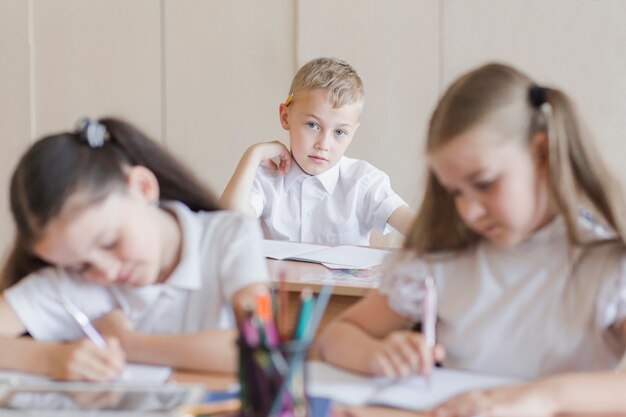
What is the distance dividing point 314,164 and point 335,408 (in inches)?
64.9

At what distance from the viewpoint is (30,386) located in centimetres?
113

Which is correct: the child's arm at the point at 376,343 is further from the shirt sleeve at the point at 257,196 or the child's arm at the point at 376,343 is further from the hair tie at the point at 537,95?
the shirt sleeve at the point at 257,196

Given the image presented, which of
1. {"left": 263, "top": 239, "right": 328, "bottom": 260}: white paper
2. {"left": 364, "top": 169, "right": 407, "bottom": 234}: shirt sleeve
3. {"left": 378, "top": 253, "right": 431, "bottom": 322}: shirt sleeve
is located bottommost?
{"left": 263, "top": 239, "right": 328, "bottom": 260}: white paper

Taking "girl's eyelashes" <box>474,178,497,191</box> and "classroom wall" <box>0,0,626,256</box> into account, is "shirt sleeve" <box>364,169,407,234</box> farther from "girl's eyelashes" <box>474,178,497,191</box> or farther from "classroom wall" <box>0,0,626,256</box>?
"girl's eyelashes" <box>474,178,497,191</box>

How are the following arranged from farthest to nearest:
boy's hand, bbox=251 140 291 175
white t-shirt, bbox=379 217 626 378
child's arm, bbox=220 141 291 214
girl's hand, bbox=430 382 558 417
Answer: boy's hand, bbox=251 140 291 175 < child's arm, bbox=220 141 291 214 < white t-shirt, bbox=379 217 626 378 < girl's hand, bbox=430 382 558 417

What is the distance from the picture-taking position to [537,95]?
122cm

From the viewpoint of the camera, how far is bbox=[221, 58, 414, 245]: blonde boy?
2619 millimetres

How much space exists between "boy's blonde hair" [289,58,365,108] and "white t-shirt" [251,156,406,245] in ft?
0.81

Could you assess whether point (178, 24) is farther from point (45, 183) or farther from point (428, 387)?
point (428, 387)

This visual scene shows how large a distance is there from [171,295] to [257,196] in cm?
134

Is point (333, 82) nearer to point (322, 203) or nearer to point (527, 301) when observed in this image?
point (322, 203)

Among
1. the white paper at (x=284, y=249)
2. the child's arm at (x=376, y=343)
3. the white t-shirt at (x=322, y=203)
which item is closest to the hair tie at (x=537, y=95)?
the child's arm at (x=376, y=343)

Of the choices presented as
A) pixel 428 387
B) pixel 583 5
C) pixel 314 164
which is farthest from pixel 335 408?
pixel 583 5

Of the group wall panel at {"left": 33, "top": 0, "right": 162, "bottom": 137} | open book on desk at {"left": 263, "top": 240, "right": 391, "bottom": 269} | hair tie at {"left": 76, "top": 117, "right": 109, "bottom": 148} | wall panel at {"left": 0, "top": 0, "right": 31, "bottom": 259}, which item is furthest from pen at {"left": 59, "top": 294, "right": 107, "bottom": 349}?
wall panel at {"left": 0, "top": 0, "right": 31, "bottom": 259}
